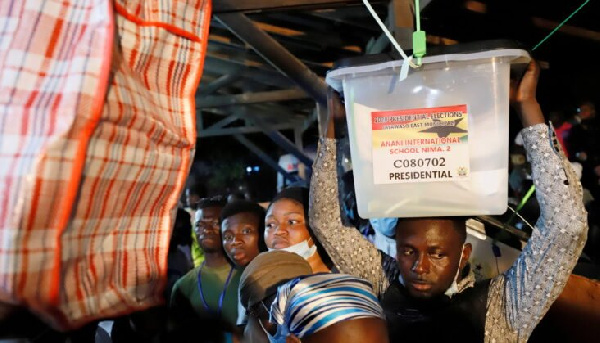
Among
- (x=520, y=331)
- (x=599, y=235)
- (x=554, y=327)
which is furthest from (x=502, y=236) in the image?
(x=599, y=235)

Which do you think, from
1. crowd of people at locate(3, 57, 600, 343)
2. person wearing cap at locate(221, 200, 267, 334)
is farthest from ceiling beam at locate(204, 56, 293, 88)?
crowd of people at locate(3, 57, 600, 343)

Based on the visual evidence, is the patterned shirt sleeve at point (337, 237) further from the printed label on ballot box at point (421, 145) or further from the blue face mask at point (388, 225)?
the printed label on ballot box at point (421, 145)

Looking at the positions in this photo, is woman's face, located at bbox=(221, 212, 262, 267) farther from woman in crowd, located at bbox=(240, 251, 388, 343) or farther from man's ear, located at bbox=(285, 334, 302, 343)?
man's ear, located at bbox=(285, 334, 302, 343)

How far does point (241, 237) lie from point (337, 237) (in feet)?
2.69

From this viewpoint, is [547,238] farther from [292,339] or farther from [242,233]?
[242,233]

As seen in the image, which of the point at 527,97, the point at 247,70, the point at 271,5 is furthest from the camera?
the point at 247,70

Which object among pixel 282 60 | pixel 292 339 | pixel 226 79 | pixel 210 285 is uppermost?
pixel 226 79

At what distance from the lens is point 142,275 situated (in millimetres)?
949

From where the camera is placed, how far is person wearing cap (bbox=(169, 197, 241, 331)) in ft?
8.07

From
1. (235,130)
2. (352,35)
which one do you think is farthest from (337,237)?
(235,130)

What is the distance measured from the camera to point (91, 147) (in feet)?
2.53

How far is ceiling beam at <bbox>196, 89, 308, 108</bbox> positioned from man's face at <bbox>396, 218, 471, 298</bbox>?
3.64m

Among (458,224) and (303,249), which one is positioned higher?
(458,224)

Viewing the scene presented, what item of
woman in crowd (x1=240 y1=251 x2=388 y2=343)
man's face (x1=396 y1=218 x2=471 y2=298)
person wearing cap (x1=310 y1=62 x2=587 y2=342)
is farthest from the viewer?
man's face (x1=396 y1=218 x2=471 y2=298)
